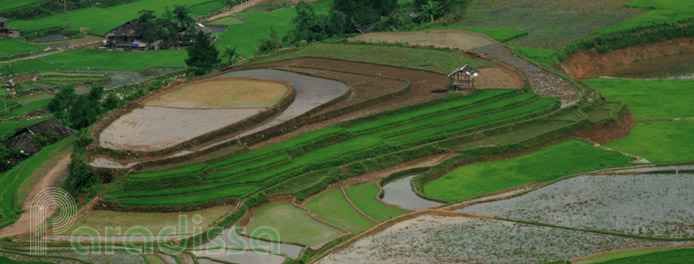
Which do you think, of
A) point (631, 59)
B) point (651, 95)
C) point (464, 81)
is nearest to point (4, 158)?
point (464, 81)

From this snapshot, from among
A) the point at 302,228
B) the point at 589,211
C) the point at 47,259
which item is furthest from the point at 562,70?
the point at 47,259

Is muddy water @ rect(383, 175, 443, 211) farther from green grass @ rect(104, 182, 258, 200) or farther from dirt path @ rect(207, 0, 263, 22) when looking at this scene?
dirt path @ rect(207, 0, 263, 22)

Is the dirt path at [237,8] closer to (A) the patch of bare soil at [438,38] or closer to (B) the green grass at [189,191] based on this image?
(A) the patch of bare soil at [438,38]

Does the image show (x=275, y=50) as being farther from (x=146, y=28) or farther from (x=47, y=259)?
(x=47, y=259)

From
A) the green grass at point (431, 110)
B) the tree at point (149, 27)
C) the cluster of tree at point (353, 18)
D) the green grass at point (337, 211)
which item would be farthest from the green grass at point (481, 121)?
the tree at point (149, 27)

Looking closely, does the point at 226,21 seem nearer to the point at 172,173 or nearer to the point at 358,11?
the point at 358,11

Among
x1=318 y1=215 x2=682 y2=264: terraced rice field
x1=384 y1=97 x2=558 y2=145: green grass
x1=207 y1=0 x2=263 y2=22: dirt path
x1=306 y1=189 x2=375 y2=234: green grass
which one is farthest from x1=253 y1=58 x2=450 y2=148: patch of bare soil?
x1=207 y1=0 x2=263 y2=22: dirt path
